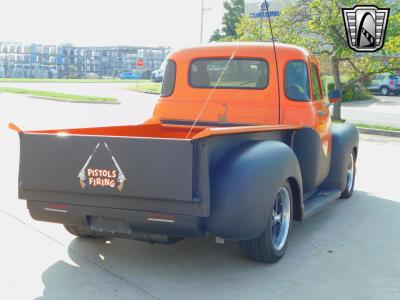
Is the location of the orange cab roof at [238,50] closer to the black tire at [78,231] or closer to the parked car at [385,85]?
the black tire at [78,231]

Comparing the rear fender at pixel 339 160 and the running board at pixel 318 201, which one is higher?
the rear fender at pixel 339 160

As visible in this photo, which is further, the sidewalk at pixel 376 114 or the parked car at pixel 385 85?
the parked car at pixel 385 85

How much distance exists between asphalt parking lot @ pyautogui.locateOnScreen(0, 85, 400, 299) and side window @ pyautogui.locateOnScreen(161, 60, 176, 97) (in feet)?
6.57

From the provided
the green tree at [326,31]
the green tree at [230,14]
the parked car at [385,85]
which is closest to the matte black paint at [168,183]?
the green tree at [326,31]

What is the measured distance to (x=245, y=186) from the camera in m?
3.89

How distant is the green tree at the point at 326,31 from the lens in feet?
51.6

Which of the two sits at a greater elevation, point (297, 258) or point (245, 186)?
point (245, 186)

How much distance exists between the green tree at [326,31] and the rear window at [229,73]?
33.8 feet

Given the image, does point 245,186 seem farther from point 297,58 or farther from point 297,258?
point 297,58

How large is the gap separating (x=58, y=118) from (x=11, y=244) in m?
11.9

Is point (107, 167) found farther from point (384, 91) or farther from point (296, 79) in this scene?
point (384, 91)

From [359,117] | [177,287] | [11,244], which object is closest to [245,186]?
[177,287]

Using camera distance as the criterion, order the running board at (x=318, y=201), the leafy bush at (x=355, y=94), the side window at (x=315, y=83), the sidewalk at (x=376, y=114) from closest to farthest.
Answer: the running board at (x=318, y=201) → the side window at (x=315, y=83) → the sidewalk at (x=376, y=114) → the leafy bush at (x=355, y=94)

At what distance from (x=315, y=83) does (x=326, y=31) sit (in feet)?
34.5
